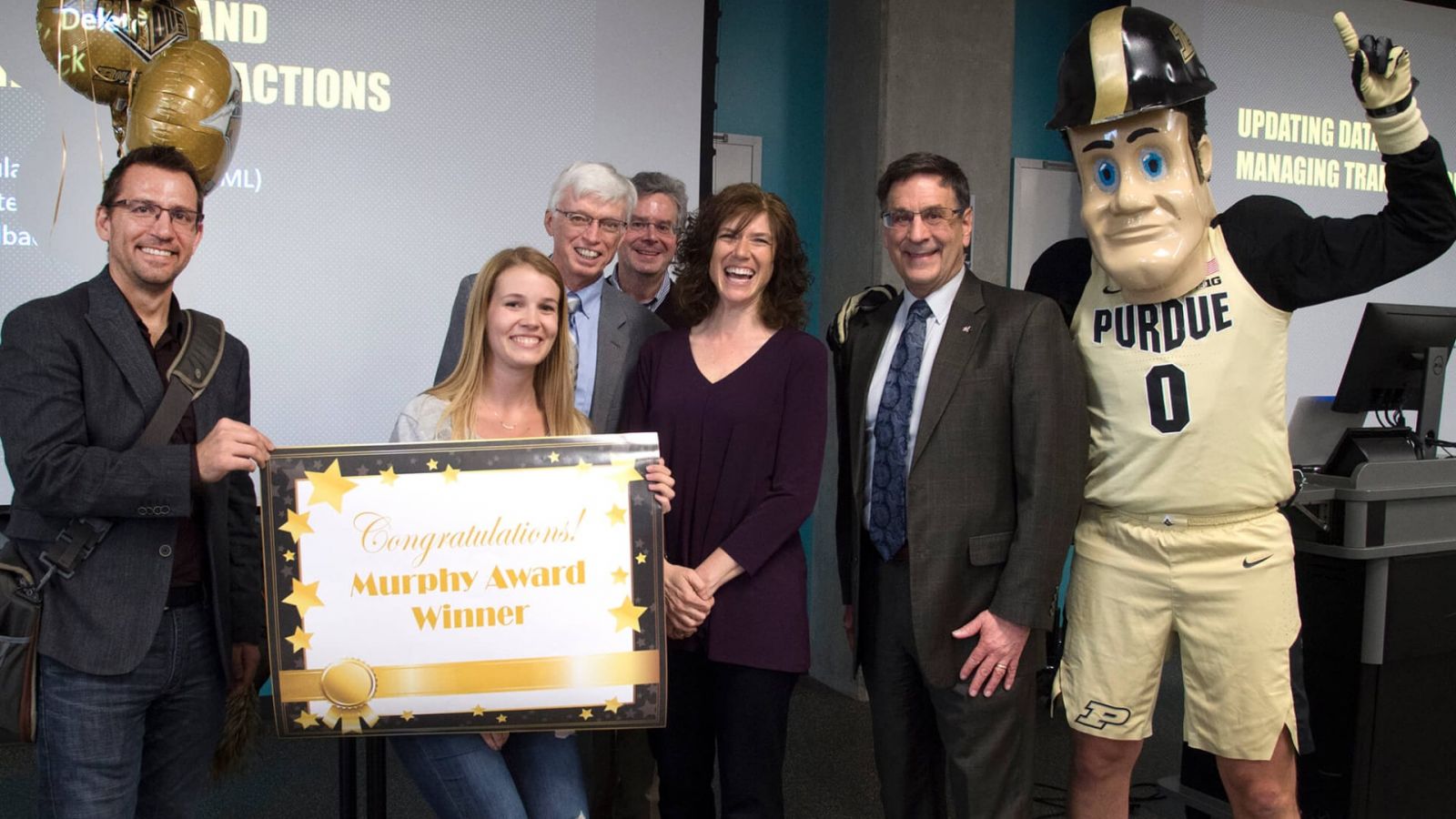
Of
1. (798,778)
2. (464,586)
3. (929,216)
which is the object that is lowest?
(798,778)

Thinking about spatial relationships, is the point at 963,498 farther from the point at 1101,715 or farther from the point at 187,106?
the point at 187,106

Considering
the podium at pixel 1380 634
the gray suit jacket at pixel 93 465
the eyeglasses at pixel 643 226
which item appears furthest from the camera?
the eyeglasses at pixel 643 226

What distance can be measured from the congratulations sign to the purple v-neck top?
269 mm

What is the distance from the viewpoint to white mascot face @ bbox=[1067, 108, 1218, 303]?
6.43 ft

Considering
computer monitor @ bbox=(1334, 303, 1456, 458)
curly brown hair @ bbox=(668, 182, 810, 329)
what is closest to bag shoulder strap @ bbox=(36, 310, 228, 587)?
curly brown hair @ bbox=(668, 182, 810, 329)

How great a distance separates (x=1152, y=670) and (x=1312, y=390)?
375 cm

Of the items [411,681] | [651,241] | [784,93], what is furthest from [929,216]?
[784,93]

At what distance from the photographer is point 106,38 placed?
7.00 ft

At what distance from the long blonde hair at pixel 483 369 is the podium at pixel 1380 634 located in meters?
1.85

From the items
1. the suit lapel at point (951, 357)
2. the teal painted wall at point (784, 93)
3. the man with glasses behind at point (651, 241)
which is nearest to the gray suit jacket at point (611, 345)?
the man with glasses behind at point (651, 241)

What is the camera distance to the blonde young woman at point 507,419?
177 cm

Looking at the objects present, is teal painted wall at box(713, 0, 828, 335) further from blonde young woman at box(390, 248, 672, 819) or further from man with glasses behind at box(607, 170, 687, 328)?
blonde young woman at box(390, 248, 672, 819)

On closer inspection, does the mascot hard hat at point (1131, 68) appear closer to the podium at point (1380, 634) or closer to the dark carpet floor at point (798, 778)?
the podium at point (1380, 634)

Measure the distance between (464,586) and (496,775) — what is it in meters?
0.33
